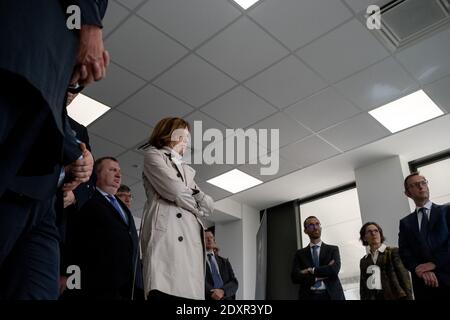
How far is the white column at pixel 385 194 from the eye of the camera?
5.15 meters

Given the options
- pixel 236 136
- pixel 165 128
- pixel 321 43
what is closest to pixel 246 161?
pixel 236 136

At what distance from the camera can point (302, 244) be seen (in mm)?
6711

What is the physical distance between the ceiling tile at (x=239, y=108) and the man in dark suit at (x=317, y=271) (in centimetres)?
132

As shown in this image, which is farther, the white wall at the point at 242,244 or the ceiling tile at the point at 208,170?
the white wall at the point at 242,244

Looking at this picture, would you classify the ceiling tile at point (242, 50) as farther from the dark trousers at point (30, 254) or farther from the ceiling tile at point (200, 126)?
the dark trousers at point (30, 254)

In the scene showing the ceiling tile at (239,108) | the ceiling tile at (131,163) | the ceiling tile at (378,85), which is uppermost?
the ceiling tile at (378,85)

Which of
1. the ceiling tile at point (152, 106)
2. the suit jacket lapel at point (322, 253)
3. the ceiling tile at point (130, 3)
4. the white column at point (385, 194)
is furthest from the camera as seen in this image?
the white column at point (385, 194)

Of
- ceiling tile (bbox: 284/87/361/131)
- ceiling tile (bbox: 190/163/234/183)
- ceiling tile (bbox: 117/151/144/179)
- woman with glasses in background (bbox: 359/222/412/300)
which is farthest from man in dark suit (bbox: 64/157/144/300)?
ceiling tile (bbox: 190/163/234/183)

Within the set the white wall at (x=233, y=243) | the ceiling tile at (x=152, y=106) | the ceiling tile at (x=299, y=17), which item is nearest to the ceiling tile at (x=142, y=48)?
the ceiling tile at (x=152, y=106)

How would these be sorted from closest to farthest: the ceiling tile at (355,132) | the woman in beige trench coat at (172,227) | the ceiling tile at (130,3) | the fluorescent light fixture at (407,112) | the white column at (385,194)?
1. the woman in beige trench coat at (172,227)
2. the ceiling tile at (130,3)
3. the fluorescent light fixture at (407,112)
4. the ceiling tile at (355,132)
5. the white column at (385,194)

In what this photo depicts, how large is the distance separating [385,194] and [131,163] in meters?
3.37

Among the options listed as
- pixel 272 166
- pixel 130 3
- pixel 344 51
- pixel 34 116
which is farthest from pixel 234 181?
pixel 34 116

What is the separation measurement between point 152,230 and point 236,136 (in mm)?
3170
